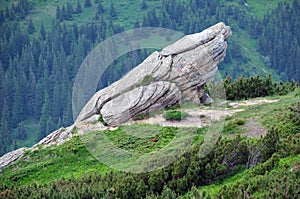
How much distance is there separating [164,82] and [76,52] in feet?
469

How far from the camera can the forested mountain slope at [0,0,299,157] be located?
158500 millimetres

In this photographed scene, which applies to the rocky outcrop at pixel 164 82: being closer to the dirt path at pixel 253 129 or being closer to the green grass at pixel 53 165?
the green grass at pixel 53 165

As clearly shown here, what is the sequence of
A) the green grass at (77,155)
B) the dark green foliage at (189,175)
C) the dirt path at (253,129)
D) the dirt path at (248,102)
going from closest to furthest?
the dark green foliage at (189,175) → the green grass at (77,155) → the dirt path at (253,129) → the dirt path at (248,102)

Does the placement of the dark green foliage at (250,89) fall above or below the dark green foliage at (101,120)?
below

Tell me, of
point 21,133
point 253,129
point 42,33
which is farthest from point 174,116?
point 42,33

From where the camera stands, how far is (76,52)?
180750 millimetres

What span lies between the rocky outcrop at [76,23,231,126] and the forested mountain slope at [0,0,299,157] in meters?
106

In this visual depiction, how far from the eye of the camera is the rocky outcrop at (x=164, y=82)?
127ft

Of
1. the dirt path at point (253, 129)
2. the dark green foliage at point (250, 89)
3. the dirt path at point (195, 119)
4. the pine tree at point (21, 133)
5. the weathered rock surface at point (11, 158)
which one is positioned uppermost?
the dirt path at point (253, 129)

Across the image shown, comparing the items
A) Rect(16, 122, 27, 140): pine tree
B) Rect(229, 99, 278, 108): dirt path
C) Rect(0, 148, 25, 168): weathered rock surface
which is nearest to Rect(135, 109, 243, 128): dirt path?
Rect(229, 99, 278, 108): dirt path

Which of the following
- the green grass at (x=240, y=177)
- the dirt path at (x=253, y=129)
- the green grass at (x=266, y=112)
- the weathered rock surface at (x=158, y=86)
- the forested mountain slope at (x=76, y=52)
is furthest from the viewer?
the forested mountain slope at (x=76, y=52)

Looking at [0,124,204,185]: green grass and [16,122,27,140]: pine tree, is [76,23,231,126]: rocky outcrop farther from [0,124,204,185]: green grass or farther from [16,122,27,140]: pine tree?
[16,122,27,140]: pine tree

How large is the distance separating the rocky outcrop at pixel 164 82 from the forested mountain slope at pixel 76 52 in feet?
349

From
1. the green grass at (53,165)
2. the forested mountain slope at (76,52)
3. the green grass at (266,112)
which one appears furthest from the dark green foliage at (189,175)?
the forested mountain slope at (76,52)
